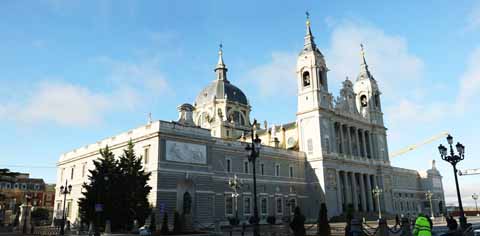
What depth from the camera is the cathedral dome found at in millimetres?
76250

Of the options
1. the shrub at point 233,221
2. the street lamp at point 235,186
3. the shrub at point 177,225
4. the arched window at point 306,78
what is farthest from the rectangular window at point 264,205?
the shrub at point 177,225

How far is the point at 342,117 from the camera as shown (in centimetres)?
6266

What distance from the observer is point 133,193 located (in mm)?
32906

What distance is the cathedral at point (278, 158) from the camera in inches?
1588

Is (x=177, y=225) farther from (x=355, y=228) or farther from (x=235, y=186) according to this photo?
(x=355, y=228)

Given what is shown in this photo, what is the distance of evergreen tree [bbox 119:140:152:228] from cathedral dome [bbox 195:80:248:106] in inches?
1639

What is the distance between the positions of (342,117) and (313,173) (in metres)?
11.5

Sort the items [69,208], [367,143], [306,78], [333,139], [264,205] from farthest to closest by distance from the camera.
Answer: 1. [367,143]
2. [306,78]
3. [333,139]
4. [264,205]
5. [69,208]

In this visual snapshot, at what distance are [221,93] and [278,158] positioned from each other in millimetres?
25939

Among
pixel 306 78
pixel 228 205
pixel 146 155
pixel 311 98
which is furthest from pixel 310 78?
pixel 146 155

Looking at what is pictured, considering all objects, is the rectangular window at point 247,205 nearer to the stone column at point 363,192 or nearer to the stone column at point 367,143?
the stone column at point 363,192

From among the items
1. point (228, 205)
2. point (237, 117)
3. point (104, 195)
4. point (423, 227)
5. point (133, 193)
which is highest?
point (237, 117)

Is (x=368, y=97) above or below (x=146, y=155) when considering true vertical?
above

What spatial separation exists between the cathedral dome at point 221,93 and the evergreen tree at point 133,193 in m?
41.6
